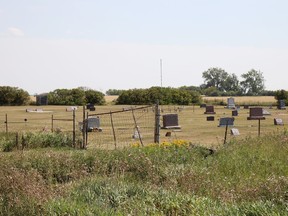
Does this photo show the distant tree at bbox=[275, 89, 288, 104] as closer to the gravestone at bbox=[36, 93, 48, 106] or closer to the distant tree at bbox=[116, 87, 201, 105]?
the distant tree at bbox=[116, 87, 201, 105]

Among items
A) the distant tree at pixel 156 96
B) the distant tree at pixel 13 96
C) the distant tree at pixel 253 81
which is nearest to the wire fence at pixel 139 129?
the distant tree at pixel 156 96

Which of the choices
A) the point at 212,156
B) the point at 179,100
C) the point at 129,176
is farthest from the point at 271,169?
the point at 179,100

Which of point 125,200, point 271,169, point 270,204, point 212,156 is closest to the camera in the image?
point 270,204

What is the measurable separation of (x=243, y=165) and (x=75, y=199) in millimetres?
7236

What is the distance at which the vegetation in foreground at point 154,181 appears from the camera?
8594 mm

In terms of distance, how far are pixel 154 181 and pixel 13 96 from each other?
75.0m

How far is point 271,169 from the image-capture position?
47.8 feet

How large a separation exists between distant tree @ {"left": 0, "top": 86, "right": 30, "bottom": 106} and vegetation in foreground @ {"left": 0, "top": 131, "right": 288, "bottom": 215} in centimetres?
6912

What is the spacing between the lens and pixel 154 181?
1249 centimetres

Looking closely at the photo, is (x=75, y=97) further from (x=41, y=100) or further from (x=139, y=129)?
(x=139, y=129)

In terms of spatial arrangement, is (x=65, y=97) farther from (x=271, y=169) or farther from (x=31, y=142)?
(x=271, y=169)

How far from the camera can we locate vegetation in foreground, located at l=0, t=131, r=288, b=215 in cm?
859

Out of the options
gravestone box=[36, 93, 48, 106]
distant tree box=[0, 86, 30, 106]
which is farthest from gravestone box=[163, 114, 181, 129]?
distant tree box=[0, 86, 30, 106]

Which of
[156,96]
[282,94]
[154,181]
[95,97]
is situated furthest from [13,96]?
[154,181]
